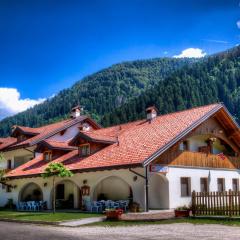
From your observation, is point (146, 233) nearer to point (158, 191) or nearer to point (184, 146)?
point (158, 191)

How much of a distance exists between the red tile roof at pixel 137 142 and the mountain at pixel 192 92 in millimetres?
96757

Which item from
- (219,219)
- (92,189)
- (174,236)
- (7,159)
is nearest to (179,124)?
(92,189)

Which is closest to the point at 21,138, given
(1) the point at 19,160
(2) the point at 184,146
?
(1) the point at 19,160

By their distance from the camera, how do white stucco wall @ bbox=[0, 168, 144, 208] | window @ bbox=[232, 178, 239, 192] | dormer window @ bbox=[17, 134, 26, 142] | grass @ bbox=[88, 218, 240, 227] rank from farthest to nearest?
1. dormer window @ bbox=[17, 134, 26, 142]
2. window @ bbox=[232, 178, 239, 192]
3. white stucco wall @ bbox=[0, 168, 144, 208]
4. grass @ bbox=[88, 218, 240, 227]

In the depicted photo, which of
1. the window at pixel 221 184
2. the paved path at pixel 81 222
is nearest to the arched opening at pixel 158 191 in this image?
the paved path at pixel 81 222

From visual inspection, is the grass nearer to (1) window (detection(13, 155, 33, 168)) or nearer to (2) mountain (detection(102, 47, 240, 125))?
(1) window (detection(13, 155, 33, 168))

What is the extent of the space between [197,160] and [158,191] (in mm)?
4228

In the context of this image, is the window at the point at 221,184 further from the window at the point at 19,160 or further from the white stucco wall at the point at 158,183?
the window at the point at 19,160

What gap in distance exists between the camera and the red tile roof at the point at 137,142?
1046 inches

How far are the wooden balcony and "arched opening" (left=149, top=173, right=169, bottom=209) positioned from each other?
1.15 meters

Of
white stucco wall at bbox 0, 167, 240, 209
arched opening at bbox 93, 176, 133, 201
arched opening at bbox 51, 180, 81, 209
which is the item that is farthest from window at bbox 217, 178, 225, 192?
arched opening at bbox 51, 180, 81, 209

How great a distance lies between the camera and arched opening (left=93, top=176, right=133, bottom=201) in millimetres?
29641

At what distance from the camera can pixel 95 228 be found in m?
18.7

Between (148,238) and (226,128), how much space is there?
21.4 metres
